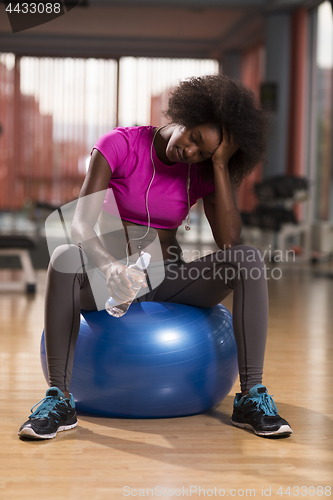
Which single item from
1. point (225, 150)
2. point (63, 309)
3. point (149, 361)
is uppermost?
point (225, 150)

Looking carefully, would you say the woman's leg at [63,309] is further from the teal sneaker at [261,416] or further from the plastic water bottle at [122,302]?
the teal sneaker at [261,416]

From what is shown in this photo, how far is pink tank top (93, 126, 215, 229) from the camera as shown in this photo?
1583mm

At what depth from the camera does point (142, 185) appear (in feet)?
5.22

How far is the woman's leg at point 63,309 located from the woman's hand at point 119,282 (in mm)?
92

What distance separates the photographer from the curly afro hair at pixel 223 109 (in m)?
1.47

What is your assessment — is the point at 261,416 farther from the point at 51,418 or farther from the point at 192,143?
the point at 192,143

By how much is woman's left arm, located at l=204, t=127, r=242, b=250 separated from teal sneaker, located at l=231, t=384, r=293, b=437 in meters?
0.41

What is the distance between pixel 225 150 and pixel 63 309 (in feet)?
1.94

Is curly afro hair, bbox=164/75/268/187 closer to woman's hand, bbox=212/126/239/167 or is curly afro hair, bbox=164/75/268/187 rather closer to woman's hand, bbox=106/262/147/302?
woman's hand, bbox=212/126/239/167

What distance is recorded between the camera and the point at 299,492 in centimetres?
116
